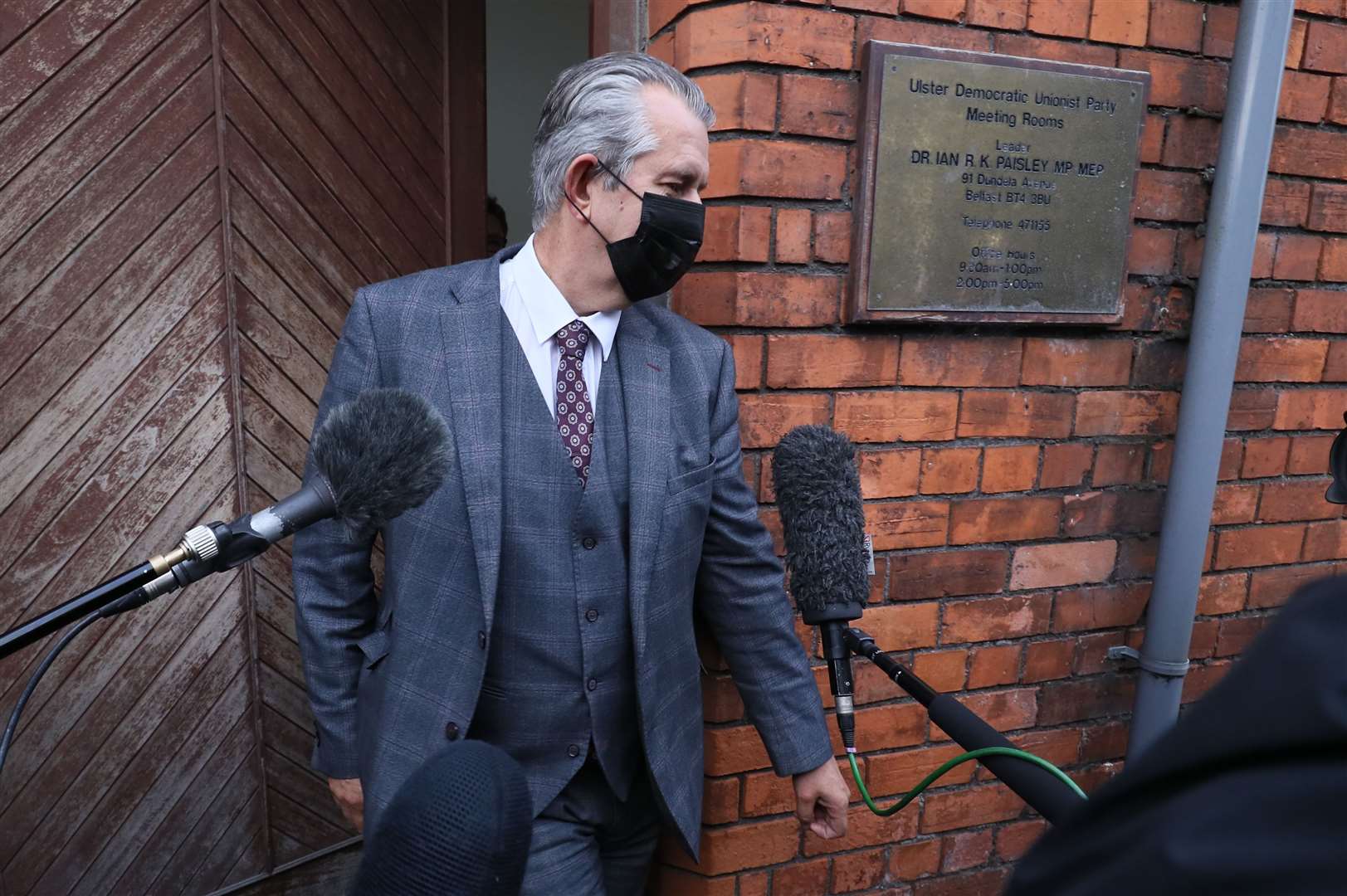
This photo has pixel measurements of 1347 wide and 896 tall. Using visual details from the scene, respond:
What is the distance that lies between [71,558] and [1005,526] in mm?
2006

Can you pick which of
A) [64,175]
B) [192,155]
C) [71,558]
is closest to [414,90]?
[192,155]

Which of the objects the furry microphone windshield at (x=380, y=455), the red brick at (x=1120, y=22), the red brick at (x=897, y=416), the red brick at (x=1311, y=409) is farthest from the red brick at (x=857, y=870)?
the red brick at (x=1120, y=22)

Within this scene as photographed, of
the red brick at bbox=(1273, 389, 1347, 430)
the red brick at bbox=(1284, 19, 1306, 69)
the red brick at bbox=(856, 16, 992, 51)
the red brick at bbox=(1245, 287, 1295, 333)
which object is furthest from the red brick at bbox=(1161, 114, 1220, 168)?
the red brick at bbox=(1273, 389, 1347, 430)

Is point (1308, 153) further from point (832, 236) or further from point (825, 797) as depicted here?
point (825, 797)

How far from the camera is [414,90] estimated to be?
233 cm

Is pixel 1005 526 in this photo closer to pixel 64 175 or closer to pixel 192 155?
pixel 192 155

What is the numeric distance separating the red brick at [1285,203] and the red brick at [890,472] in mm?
998

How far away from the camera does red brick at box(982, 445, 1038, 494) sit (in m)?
1.94

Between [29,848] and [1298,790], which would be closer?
[1298,790]

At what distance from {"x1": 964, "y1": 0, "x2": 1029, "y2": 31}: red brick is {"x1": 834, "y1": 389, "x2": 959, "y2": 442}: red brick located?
2.38 feet

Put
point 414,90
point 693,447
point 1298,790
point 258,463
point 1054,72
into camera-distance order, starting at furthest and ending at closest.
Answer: point 414,90 → point 258,463 → point 1054,72 → point 693,447 → point 1298,790

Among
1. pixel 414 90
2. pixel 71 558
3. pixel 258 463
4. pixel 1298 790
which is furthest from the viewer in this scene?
pixel 414 90

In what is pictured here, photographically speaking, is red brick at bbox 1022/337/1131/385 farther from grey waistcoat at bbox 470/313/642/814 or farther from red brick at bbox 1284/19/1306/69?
grey waistcoat at bbox 470/313/642/814

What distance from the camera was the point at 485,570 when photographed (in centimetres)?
141
